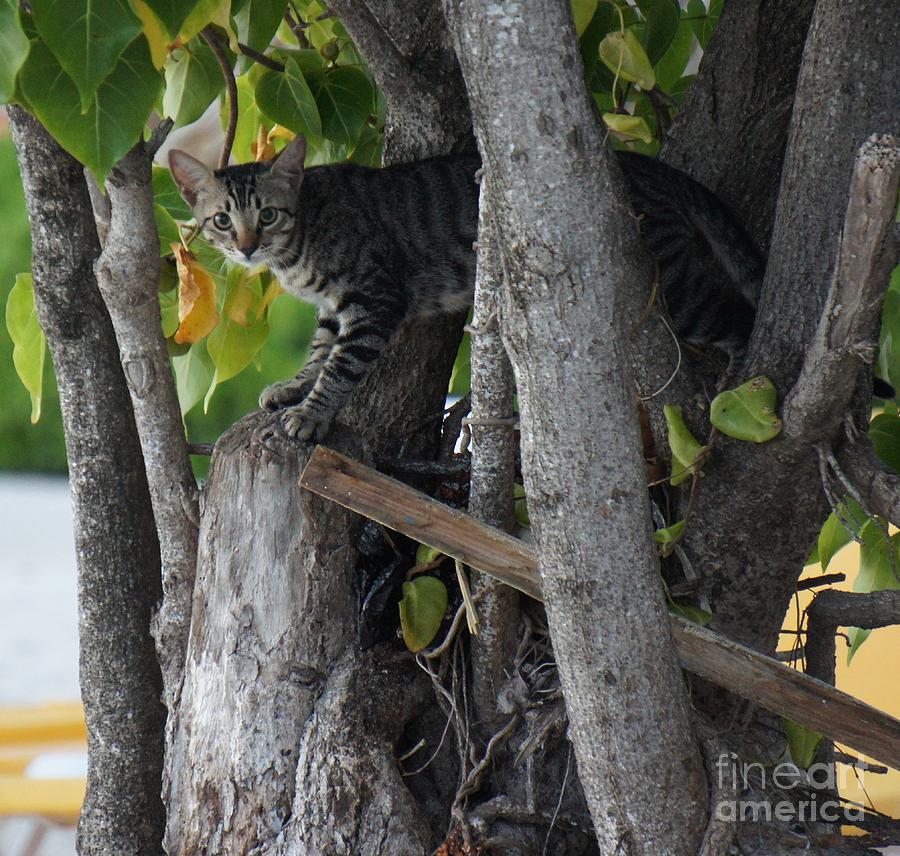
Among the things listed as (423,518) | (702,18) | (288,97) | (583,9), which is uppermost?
(702,18)

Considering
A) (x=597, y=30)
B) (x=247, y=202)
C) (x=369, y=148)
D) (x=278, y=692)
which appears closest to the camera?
(x=278, y=692)

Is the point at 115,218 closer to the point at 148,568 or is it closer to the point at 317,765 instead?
the point at 148,568

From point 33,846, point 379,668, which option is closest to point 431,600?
point 379,668

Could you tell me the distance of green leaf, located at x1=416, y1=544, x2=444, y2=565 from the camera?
1.03 metres

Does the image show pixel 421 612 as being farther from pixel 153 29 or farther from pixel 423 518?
pixel 153 29

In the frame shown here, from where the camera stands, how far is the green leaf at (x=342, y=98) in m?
1.29

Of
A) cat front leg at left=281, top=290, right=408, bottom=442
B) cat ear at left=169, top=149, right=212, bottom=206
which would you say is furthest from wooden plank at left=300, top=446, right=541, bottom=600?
cat ear at left=169, top=149, right=212, bottom=206

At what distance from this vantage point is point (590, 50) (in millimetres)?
1234

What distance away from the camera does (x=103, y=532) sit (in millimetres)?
1176

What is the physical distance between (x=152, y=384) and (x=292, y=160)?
0.51 meters

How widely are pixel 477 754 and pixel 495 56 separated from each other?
666mm

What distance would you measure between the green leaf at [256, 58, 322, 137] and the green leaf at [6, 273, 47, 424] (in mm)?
356
